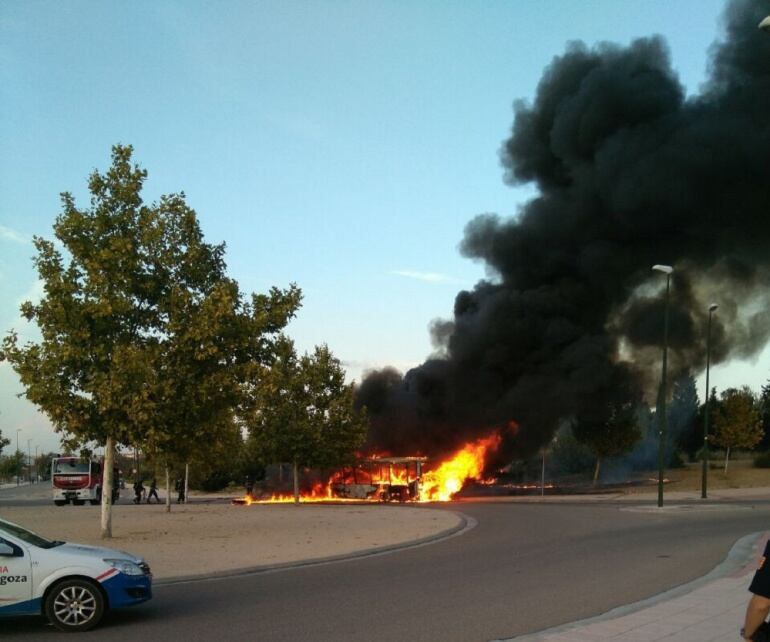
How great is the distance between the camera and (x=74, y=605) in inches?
331

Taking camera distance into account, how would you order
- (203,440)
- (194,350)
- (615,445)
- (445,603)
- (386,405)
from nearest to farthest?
1. (445,603)
2. (194,350)
3. (203,440)
4. (615,445)
5. (386,405)

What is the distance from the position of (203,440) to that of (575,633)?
508 inches

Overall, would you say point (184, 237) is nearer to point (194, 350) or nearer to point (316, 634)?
point (194, 350)

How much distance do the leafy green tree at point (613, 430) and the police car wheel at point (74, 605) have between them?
38.1 meters

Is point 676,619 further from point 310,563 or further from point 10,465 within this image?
point 10,465

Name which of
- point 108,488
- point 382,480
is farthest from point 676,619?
point 382,480

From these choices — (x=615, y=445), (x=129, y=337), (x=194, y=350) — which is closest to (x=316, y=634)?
(x=194, y=350)

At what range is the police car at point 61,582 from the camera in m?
8.25

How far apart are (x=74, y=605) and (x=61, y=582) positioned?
0.26m

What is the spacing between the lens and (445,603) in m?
9.90

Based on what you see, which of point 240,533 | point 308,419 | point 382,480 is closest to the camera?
point 240,533

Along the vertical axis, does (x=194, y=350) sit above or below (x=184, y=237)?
below

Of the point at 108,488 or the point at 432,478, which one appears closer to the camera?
the point at 108,488

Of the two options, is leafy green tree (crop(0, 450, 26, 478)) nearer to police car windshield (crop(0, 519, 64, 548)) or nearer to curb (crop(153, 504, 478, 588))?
curb (crop(153, 504, 478, 588))
